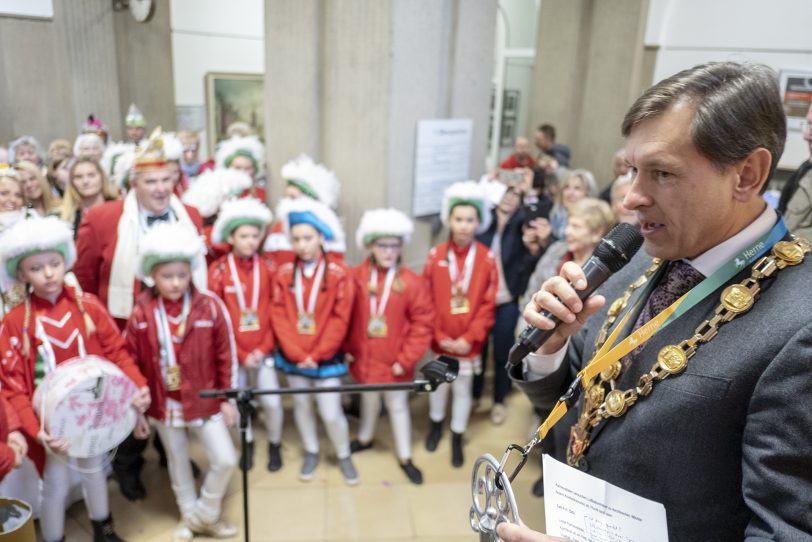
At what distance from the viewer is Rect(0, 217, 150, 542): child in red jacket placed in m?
2.73

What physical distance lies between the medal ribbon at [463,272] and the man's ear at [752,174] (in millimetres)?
2829

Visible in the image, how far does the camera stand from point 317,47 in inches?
172

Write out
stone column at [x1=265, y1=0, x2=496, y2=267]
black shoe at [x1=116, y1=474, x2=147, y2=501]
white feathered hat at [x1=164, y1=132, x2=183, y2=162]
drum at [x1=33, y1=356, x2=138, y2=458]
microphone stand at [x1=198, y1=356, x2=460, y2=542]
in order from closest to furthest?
microphone stand at [x1=198, y1=356, x2=460, y2=542] < drum at [x1=33, y1=356, x2=138, y2=458] < black shoe at [x1=116, y1=474, x2=147, y2=501] < stone column at [x1=265, y1=0, x2=496, y2=267] < white feathered hat at [x1=164, y1=132, x2=183, y2=162]

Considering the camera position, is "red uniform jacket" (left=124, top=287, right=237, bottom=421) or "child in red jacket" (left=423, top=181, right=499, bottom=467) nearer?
"red uniform jacket" (left=124, top=287, right=237, bottom=421)

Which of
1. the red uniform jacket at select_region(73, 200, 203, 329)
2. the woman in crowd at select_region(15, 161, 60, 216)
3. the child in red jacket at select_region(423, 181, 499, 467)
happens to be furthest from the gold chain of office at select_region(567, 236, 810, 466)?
the woman in crowd at select_region(15, 161, 60, 216)

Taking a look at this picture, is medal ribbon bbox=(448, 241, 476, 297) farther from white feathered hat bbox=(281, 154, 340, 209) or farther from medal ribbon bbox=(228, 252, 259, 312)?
medal ribbon bbox=(228, 252, 259, 312)

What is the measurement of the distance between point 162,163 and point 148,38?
5.59m

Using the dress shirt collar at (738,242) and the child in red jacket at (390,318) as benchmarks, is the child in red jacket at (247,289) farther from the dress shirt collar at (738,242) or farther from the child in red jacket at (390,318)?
the dress shirt collar at (738,242)

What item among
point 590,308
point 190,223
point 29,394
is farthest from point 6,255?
point 590,308

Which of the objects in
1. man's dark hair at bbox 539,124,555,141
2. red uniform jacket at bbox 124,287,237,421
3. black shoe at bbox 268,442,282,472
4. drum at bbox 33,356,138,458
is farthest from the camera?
man's dark hair at bbox 539,124,555,141

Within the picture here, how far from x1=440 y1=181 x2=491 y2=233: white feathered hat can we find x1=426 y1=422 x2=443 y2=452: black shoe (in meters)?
1.39

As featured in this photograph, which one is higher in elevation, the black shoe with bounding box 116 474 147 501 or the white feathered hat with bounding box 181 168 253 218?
the white feathered hat with bounding box 181 168 253 218

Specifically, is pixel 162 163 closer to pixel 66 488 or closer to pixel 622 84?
pixel 66 488

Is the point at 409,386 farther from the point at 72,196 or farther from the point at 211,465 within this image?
the point at 72,196
